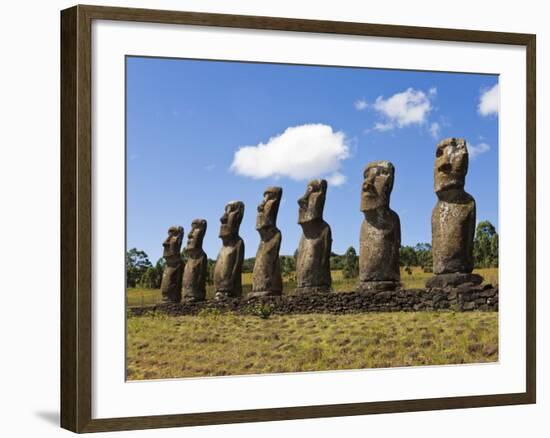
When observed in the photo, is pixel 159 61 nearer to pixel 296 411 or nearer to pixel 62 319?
pixel 62 319

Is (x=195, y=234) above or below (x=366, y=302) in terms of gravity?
above

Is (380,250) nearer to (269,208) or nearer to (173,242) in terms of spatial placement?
(269,208)

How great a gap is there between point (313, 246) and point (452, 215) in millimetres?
1288

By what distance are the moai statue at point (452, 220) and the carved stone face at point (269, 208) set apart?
1.43 m

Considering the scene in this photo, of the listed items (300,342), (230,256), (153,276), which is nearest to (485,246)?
(300,342)

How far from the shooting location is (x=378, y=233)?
10070 mm

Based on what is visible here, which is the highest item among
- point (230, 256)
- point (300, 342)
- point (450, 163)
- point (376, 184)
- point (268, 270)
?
point (450, 163)

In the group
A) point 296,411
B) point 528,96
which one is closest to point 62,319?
point 296,411

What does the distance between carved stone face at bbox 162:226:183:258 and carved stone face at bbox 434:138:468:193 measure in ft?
7.70

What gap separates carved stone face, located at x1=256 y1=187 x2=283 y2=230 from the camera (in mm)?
9664

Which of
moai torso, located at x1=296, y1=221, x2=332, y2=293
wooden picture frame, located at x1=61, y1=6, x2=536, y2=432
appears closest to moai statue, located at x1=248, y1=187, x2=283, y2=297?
moai torso, located at x1=296, y1=221, x2=332, y2=293

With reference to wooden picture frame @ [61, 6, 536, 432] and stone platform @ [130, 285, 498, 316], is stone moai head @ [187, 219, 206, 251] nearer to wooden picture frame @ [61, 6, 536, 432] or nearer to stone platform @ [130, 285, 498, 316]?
stone platform @ [130, 285, 498, 316]

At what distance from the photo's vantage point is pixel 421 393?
32.4ft

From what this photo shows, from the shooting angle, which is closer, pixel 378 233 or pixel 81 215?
pixel 81 215
